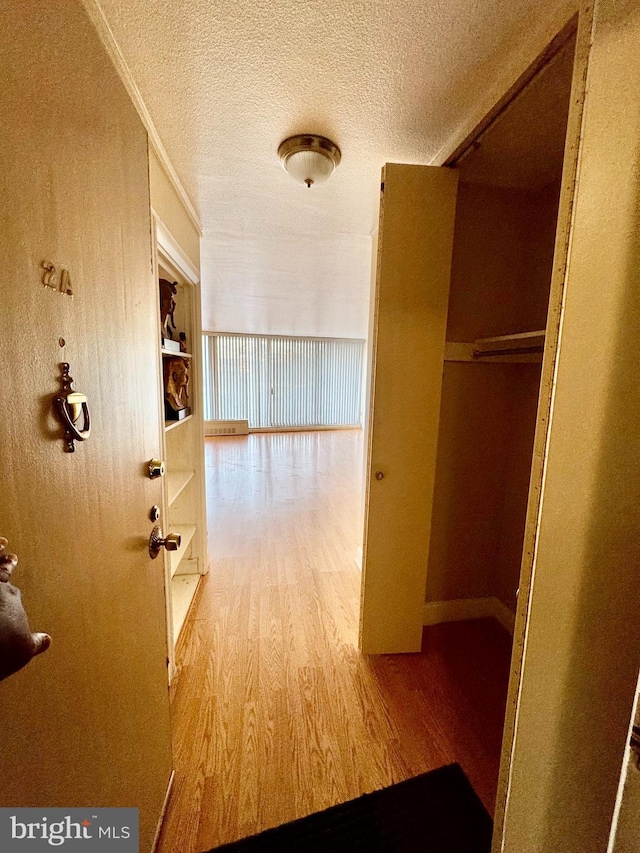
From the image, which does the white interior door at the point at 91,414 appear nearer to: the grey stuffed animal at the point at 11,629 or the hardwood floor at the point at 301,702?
the grey stuffed animal at the point at 11,629

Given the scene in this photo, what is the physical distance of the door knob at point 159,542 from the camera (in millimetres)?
962

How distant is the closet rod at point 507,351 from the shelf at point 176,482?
1.83 meters

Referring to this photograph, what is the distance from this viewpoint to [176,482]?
1.97 metres

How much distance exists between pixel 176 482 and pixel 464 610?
1948 millimetres

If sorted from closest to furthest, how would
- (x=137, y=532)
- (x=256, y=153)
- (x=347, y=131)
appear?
1. (x=137, y=532)
2. (x=347, y=131)
3. (x=256, y=153)

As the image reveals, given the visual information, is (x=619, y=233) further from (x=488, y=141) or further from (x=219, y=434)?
(x=219, y=434)

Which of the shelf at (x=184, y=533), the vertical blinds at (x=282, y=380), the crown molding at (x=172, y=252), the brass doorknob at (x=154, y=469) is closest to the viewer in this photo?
the brass doorknob at (x=154, y=469)

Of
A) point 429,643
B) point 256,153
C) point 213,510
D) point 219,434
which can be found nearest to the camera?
point 256,153

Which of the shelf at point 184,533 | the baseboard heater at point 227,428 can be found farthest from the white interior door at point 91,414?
the baseboard heater at point 227,428

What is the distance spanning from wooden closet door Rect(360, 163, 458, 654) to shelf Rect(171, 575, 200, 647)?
104 cm

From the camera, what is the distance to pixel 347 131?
4.22 ft

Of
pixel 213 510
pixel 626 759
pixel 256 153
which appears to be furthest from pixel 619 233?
pixel 213 510

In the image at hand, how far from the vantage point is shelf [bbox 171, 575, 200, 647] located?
1.84 meters

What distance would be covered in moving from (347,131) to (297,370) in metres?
6.74
